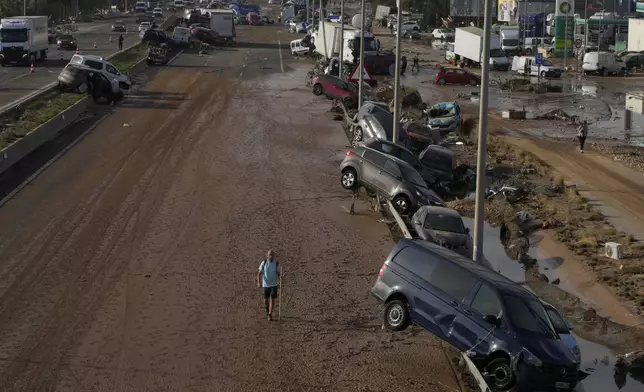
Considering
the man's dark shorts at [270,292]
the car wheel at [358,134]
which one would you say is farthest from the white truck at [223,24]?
the man's dark shorts at [270,292]

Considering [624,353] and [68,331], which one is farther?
[624,353]

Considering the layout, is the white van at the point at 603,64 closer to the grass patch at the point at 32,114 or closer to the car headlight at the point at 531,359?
the grass patch at the point at 32,114

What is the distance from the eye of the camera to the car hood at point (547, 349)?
15430 mm

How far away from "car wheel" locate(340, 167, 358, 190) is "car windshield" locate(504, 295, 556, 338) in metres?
13.8

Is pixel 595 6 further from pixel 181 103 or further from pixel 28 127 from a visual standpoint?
pixel 28 127

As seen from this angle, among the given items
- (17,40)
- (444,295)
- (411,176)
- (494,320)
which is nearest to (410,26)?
(17,40)

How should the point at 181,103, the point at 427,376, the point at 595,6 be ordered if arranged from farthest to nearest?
the point at 595,6 → the point at 181,103 → the point at 427,376

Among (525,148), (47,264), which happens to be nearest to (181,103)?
(525,148)

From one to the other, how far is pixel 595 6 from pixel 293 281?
107194 mm

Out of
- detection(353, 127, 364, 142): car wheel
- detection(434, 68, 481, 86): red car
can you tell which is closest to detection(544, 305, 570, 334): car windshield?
detection(353, 127, 364, 142): car wheel

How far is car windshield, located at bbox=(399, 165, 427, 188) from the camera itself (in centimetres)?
2830

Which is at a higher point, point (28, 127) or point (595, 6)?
point (595, 6)

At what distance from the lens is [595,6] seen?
120 m

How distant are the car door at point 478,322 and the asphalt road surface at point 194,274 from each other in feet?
2.09
